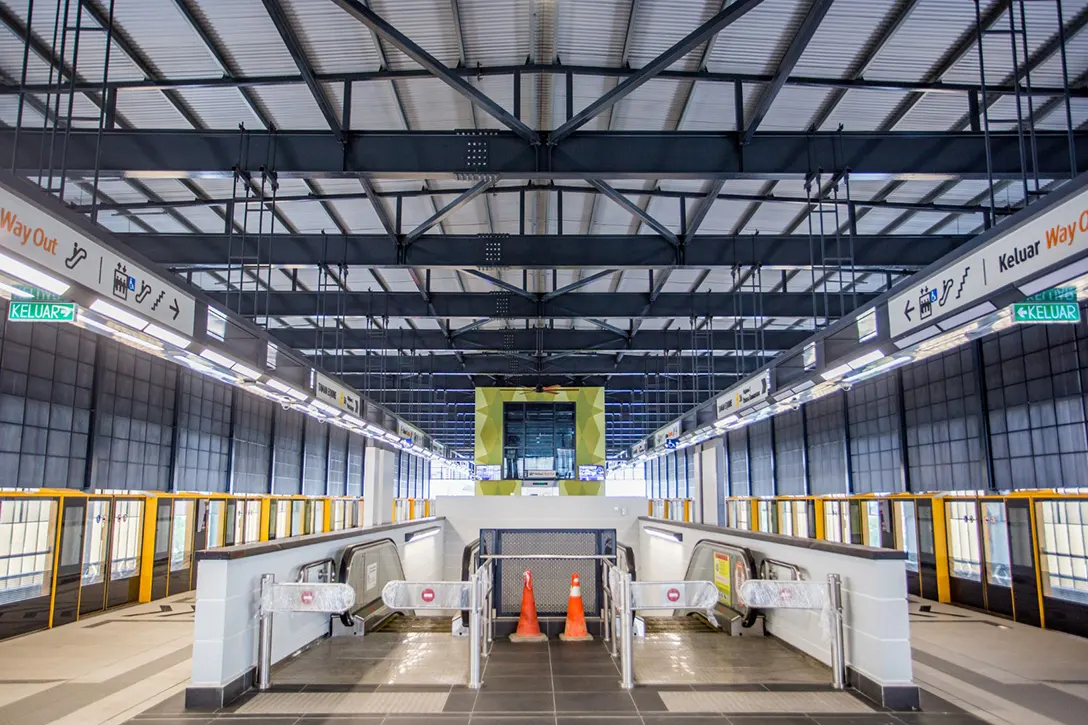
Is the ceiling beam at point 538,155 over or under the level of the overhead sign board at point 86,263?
over

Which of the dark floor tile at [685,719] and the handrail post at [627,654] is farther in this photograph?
the handrail post at [627,654]

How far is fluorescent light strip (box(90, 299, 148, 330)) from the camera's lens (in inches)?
212

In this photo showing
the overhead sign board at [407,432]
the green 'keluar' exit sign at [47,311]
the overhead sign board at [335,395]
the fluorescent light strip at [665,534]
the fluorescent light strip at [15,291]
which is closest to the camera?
the fluorescent light strip at [15,291]

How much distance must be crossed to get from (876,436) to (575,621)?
17.7 metres

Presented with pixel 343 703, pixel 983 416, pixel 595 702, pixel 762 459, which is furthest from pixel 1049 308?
pixel 762 459

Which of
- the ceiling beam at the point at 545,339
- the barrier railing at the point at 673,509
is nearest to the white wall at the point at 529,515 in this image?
the ceiling beam at the point at 545,339

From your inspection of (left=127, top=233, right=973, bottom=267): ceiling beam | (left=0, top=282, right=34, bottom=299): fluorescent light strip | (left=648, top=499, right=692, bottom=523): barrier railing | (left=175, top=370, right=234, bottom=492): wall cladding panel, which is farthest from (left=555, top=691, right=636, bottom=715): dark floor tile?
(left=175, top=370, right=234, bottom=492): wall cladding panel

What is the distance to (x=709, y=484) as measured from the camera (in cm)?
1612

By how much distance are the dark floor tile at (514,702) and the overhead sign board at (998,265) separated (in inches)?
177

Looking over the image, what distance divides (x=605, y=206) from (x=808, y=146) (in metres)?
4.39

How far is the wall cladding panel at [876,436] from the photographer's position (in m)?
22.5

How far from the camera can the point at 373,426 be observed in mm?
14805

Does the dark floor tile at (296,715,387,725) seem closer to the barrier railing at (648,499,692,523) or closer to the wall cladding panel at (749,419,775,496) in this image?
the barrier railing at (648,499,692,523)

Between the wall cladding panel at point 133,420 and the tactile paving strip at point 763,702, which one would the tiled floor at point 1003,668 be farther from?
the wall cladding panel at point 133,420
